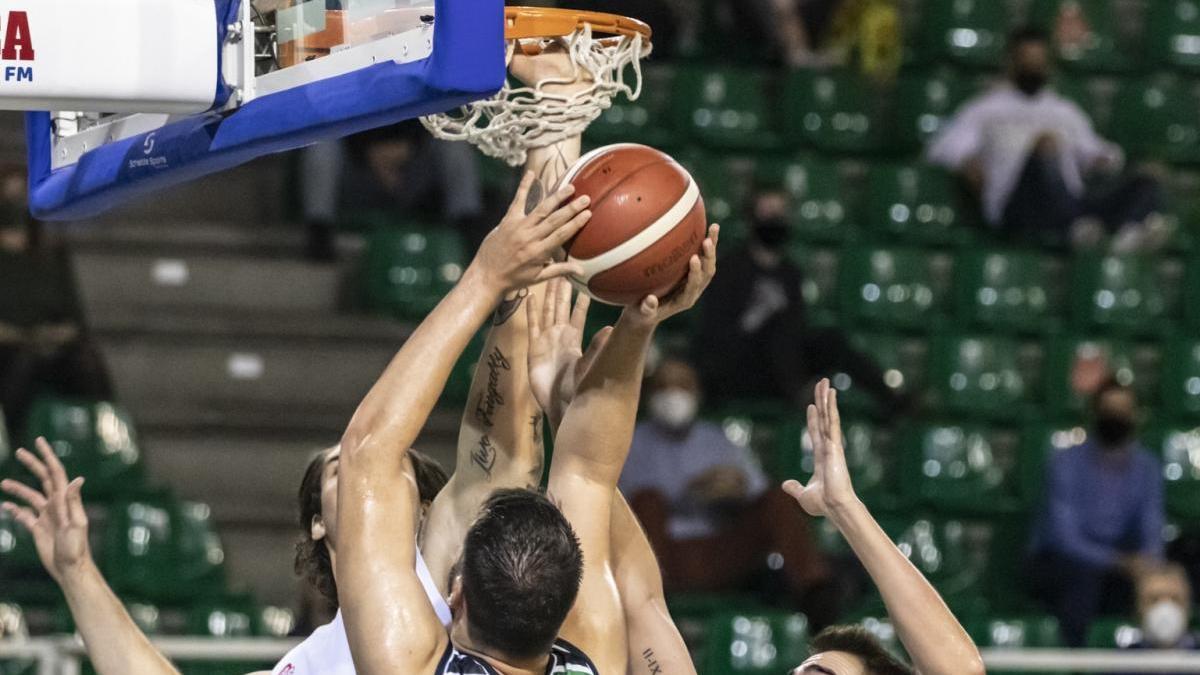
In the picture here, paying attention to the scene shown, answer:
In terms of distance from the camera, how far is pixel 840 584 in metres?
7.30

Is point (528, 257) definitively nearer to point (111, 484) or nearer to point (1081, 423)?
point (111, 484)

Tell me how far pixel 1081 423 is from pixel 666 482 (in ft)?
6.94

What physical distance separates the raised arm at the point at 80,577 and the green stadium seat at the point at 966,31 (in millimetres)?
7204

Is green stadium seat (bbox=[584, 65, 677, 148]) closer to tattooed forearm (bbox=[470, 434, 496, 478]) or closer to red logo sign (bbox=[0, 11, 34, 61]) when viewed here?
tattooed forearm (bbox=[470, 434, 496, 478])

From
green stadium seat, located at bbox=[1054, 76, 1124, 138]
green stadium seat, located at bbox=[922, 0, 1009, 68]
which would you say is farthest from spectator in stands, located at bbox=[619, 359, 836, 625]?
green stadium seat, located at bbox=[1054, 76, 1124, 138]

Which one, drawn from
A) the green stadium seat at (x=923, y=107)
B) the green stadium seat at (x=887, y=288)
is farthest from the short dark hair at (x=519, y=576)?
the green stadium seat at (x=923, y=107)

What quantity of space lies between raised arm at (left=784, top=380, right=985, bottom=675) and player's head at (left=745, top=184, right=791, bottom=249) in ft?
16.2

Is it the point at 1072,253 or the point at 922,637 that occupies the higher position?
the point at 922,637

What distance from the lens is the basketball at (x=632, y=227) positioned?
3.15 meters

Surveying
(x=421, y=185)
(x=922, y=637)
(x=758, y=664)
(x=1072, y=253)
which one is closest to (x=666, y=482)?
(x=758, y=664)

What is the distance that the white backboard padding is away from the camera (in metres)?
3.24

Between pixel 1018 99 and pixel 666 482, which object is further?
pixel 1018 99

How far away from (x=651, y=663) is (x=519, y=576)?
728 millimetres

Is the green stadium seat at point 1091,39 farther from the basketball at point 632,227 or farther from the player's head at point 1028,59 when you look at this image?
the basketball at point 632,227
